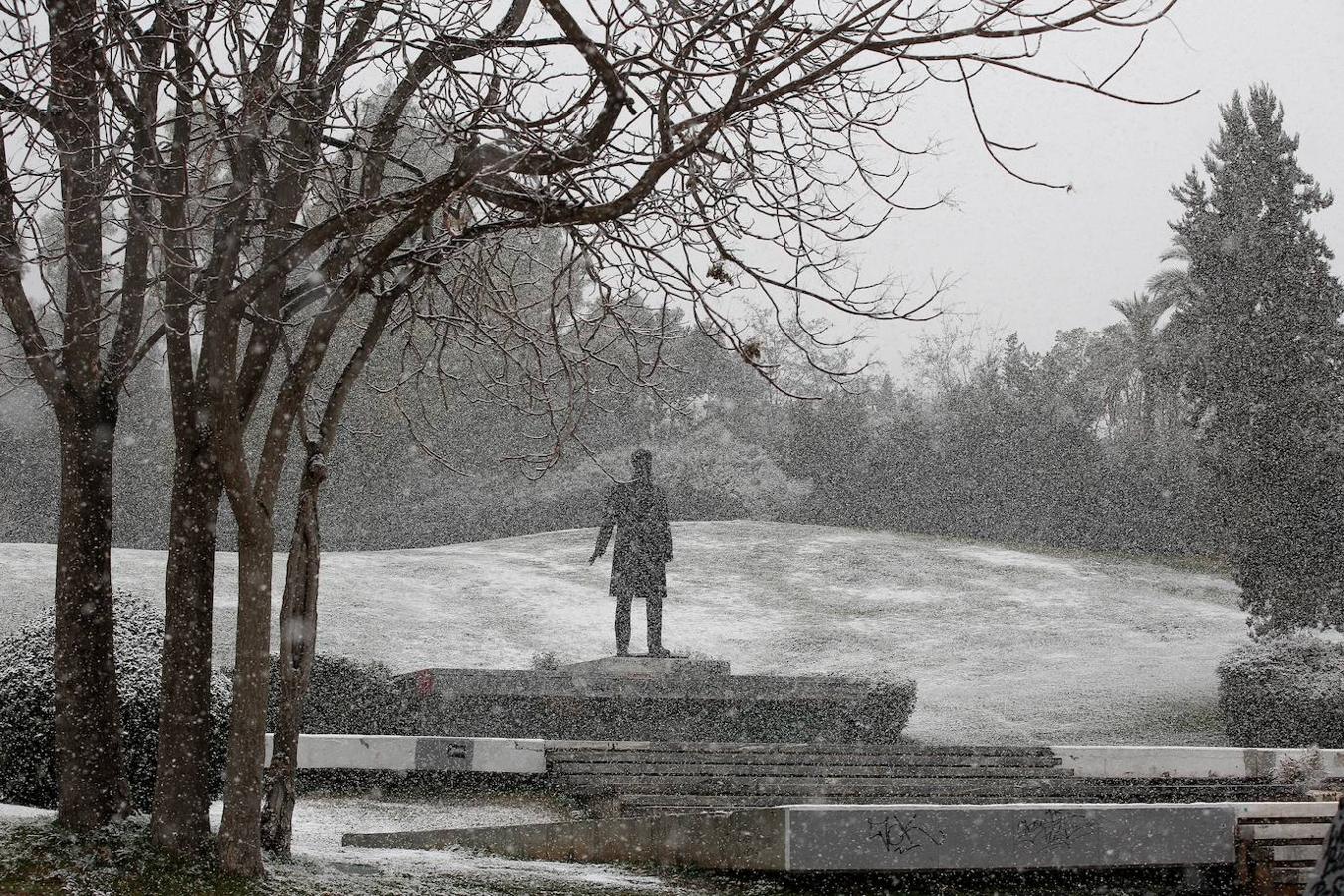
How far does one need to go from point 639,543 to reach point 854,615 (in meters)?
13.5

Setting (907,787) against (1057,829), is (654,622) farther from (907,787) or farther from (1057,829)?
(1057,829)

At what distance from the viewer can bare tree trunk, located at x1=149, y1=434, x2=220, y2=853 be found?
5754 mm

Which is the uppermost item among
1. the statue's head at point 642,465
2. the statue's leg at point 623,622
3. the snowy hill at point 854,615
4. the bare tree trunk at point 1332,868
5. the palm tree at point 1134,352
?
the palm tree at point 1134,352

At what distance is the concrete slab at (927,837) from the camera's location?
596cm

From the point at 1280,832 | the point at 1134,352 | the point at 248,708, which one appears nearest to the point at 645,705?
the point at 1280,832

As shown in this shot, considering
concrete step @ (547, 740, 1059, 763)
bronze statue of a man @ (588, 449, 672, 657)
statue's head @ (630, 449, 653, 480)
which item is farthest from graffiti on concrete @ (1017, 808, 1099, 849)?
statue's head @ (630, 449, 653, 480)

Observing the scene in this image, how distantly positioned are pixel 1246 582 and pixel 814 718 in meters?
9.77

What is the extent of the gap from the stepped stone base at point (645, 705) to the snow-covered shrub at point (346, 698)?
32 centimetres

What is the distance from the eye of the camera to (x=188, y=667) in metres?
5.79

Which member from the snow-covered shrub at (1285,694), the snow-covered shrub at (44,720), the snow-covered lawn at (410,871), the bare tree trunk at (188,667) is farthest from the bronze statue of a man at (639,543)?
the bare tree trunk at (188,667)

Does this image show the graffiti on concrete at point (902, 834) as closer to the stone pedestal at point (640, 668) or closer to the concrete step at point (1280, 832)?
the concrete step at point (1280, 832)

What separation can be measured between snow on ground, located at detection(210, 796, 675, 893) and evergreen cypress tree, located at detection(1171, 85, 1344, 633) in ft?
45.2

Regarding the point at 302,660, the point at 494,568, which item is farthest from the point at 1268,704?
the point at 494,568

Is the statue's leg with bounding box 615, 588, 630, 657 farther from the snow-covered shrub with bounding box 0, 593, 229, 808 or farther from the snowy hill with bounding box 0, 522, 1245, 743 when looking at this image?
the snow-covered shrub with bounding box 0, 593, 229, 808
